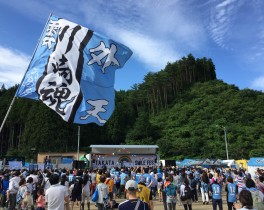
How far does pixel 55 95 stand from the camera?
24.5 feet

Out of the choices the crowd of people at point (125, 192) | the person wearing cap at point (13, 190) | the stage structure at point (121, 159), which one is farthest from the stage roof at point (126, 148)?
the person wearing cap at point (13, 190)

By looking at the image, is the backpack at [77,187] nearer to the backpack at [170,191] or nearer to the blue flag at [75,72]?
the backpack at [170,191]

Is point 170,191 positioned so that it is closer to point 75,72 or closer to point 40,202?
point 40,202

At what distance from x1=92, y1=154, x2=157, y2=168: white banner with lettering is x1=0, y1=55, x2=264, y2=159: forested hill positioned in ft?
91.9

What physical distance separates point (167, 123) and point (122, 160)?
1693 inches

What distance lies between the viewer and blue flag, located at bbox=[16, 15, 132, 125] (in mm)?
7395

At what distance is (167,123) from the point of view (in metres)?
64.5

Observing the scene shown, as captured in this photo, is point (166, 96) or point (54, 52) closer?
point (54, 52)

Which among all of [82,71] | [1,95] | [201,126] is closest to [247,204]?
[82,71]

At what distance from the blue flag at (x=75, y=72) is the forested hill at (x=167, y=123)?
4266 cm

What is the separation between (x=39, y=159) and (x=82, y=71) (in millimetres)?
43241

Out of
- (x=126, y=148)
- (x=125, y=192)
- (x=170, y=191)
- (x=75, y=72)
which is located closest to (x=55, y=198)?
(x=75, y=72)

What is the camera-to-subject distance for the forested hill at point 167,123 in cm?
5181

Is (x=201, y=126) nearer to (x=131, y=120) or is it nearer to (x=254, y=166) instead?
(x=131, y=120)
